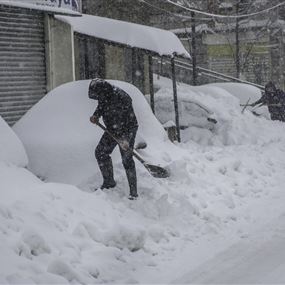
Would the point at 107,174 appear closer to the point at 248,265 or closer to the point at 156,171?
the point at 156,171

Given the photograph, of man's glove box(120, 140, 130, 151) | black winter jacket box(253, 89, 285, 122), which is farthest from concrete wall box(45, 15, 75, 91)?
black winter jacket box(253, 89, 285, 122)

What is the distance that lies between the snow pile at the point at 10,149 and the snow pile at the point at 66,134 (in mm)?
913

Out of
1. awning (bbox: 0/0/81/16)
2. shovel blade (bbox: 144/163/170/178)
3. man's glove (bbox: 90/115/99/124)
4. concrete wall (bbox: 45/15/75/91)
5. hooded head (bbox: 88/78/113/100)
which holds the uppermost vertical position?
awning (bbox: 0/0/81/16)

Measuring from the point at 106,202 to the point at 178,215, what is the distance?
900 millimetres

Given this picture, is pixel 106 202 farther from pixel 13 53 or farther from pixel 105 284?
pixel 13 53

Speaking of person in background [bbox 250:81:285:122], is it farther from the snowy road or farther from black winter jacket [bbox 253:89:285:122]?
the snowy road

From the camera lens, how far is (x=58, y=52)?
1214 centimetres

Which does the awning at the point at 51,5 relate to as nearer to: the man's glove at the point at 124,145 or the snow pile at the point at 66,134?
the snow pile at the point at 66,134

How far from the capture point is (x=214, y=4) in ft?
95.0

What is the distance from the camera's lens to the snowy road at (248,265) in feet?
16.6

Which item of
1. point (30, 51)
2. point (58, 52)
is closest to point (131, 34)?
point (58, 52)

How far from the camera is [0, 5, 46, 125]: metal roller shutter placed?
35.2 feet

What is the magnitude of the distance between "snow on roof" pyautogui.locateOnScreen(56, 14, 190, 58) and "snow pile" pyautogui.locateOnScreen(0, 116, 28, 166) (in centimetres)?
624

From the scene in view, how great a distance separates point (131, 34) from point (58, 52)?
6.91 ft
